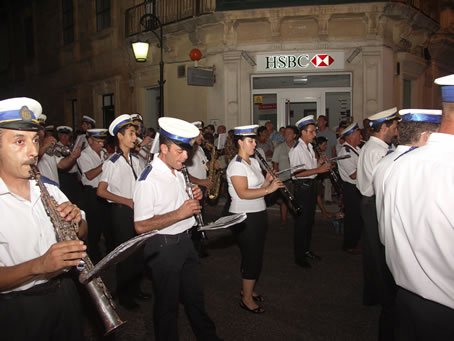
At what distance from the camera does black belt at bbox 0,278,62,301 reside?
2.22m

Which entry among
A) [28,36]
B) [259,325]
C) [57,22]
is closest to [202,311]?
[259,325]

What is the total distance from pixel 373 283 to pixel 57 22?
2258 cm

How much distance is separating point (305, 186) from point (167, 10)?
37.2ft

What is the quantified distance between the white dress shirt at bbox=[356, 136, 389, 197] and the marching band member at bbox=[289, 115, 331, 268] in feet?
3.28

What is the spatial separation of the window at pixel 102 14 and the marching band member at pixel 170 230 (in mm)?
16998

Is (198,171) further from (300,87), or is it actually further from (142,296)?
(300,87)

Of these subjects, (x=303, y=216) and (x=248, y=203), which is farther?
(x=303, y=216)

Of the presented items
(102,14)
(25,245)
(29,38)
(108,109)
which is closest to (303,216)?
(25,245)

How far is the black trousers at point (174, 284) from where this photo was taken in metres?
3.38

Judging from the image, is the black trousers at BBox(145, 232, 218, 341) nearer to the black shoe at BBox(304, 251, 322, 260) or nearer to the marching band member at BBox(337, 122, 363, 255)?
the black shoe at BBox(304, 251, 322, 260)

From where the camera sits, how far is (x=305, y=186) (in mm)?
6516

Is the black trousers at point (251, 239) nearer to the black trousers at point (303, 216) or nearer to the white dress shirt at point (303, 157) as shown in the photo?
the black trousers at point (303, 216)

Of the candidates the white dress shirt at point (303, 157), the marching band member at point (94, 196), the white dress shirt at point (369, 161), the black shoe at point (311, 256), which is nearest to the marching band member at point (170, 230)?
the white dress shirt at point (369, 161)

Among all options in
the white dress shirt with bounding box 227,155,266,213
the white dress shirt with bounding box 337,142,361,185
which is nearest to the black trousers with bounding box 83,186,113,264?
the white dress shirt with bounding box 227,155,266,213
